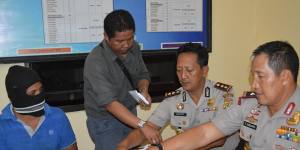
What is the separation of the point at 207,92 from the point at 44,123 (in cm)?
106

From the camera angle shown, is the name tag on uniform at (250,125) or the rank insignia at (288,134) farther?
the name tag on uniform at (250,125)

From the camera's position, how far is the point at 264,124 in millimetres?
1668

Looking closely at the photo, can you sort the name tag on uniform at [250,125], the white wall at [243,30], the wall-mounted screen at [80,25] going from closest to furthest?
the name tag on uniform at [250,125]
the wall-mounted screen at [80,25]
the white wall at [243,30]

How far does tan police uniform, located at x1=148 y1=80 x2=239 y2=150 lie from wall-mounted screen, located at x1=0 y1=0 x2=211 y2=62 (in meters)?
0.83

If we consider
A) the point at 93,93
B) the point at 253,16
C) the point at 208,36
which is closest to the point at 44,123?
the point at 93,93

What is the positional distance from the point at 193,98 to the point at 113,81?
561 millimetres

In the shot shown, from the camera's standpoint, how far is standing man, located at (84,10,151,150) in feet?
6.92

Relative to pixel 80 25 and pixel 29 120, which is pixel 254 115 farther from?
pixel 80 25

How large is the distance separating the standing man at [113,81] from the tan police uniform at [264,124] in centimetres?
54

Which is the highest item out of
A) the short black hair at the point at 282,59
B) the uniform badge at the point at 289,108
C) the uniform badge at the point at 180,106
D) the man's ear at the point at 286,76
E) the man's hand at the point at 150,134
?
the short black hair at the point at 282,59

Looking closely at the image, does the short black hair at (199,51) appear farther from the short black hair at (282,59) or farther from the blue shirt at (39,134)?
the blue shirt at (39,134)

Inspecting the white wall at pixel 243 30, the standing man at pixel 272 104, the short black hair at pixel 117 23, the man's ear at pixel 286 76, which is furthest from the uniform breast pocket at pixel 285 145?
the white wall at pixel 243 30

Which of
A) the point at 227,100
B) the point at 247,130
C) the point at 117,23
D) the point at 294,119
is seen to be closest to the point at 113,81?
the point at 117,23

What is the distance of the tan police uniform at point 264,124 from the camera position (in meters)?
→ 1.56
